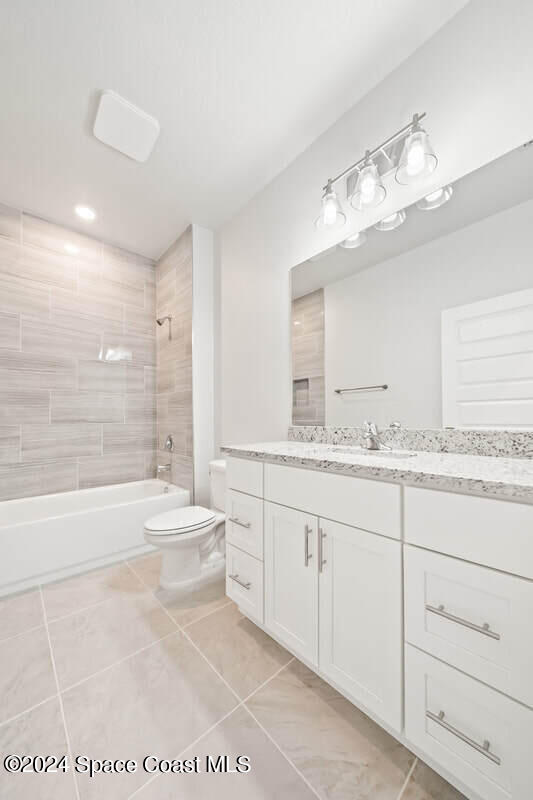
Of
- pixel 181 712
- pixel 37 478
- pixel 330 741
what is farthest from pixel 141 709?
pixel 37 478

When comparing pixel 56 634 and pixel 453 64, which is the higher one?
pixel 453 64

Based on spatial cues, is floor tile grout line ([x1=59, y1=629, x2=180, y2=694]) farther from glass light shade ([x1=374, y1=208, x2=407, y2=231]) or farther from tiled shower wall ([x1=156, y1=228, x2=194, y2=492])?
glass light shade ([x1=374, y1=208, x2=407, y2=231])

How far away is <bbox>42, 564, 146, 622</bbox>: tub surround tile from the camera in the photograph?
162cm

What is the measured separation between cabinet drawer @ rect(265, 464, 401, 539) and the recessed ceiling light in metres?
2.40

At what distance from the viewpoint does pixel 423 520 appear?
76 centimetres

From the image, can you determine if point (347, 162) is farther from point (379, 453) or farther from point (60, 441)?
point (60, 441)

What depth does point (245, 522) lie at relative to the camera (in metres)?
1.35

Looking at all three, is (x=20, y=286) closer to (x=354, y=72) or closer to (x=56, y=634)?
(x=56, y=634)

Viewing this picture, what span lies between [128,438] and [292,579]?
2201 mm

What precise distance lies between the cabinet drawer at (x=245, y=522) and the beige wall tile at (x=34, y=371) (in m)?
1.92

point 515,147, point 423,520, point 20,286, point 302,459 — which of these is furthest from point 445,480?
point 20,286

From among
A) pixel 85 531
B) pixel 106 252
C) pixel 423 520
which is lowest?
pixel 85 531

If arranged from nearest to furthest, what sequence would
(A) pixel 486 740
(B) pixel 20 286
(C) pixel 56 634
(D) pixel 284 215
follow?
(A) pixel 486 740 → (C) pixel 56 634 → (D) pixel 284 215 → (B) pixel 20 286

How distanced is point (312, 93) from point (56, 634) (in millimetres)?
2818
